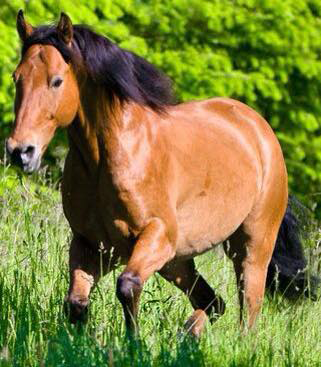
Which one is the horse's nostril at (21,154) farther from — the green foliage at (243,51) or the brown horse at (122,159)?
the green foliage at (243,51)

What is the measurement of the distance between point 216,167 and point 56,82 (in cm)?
131

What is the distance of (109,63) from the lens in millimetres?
5906

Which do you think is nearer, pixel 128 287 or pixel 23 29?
pixel 128 287

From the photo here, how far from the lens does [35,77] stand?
18.2 feet

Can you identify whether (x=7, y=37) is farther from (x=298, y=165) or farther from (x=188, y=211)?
(x=188, y=211)

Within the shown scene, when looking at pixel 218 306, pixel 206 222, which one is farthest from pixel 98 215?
pixel 218 306

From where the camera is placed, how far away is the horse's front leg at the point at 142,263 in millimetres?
5613

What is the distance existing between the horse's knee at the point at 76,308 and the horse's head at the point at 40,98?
75 centimetres

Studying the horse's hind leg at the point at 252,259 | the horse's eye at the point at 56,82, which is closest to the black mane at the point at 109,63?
the horse's eye at the point at 56,82

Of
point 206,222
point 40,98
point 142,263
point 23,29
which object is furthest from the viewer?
point 206,222

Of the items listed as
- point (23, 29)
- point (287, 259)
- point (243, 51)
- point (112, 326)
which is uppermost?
point (23, 29)

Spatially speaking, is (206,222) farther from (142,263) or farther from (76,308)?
(76,308)

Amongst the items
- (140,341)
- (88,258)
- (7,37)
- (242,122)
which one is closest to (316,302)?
(242,122)

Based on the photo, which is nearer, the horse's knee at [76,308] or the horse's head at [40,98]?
the horse's head at [40,98]
